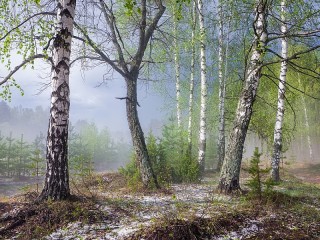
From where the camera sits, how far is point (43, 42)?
709 centimetres

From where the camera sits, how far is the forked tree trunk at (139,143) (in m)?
9.59

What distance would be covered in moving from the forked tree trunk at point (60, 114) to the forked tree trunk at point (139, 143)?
11.1 feet

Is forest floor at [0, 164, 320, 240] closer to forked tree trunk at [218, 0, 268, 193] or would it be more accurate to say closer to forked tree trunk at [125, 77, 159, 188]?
forked tree trunk at [218, 0, 268, 193]

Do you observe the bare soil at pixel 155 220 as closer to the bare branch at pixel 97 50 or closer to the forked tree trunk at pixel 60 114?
the forked tree trunk at pixel 60 114

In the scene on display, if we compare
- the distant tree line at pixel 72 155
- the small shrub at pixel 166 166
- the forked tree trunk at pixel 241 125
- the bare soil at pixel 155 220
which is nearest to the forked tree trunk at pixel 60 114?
the bare soil at pixel 155 220

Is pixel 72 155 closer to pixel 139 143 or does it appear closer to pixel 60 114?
pixel 139 143

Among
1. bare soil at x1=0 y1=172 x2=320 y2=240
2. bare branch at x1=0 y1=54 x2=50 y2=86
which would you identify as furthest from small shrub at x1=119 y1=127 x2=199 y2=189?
bare branch at x1=0 y1=54 x2=50 y2=86

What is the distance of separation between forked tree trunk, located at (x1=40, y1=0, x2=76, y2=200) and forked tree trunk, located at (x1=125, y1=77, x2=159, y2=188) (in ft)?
11.1

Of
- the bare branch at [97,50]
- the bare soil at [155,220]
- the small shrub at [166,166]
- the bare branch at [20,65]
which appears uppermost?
the bare branch at [97,50]

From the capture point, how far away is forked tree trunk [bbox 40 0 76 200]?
243 inches

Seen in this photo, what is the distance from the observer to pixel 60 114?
630 centimetres

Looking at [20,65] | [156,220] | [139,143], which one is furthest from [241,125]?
[20,65]

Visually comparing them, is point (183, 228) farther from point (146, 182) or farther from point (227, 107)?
point (227, 107)

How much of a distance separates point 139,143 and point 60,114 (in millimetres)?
3772
